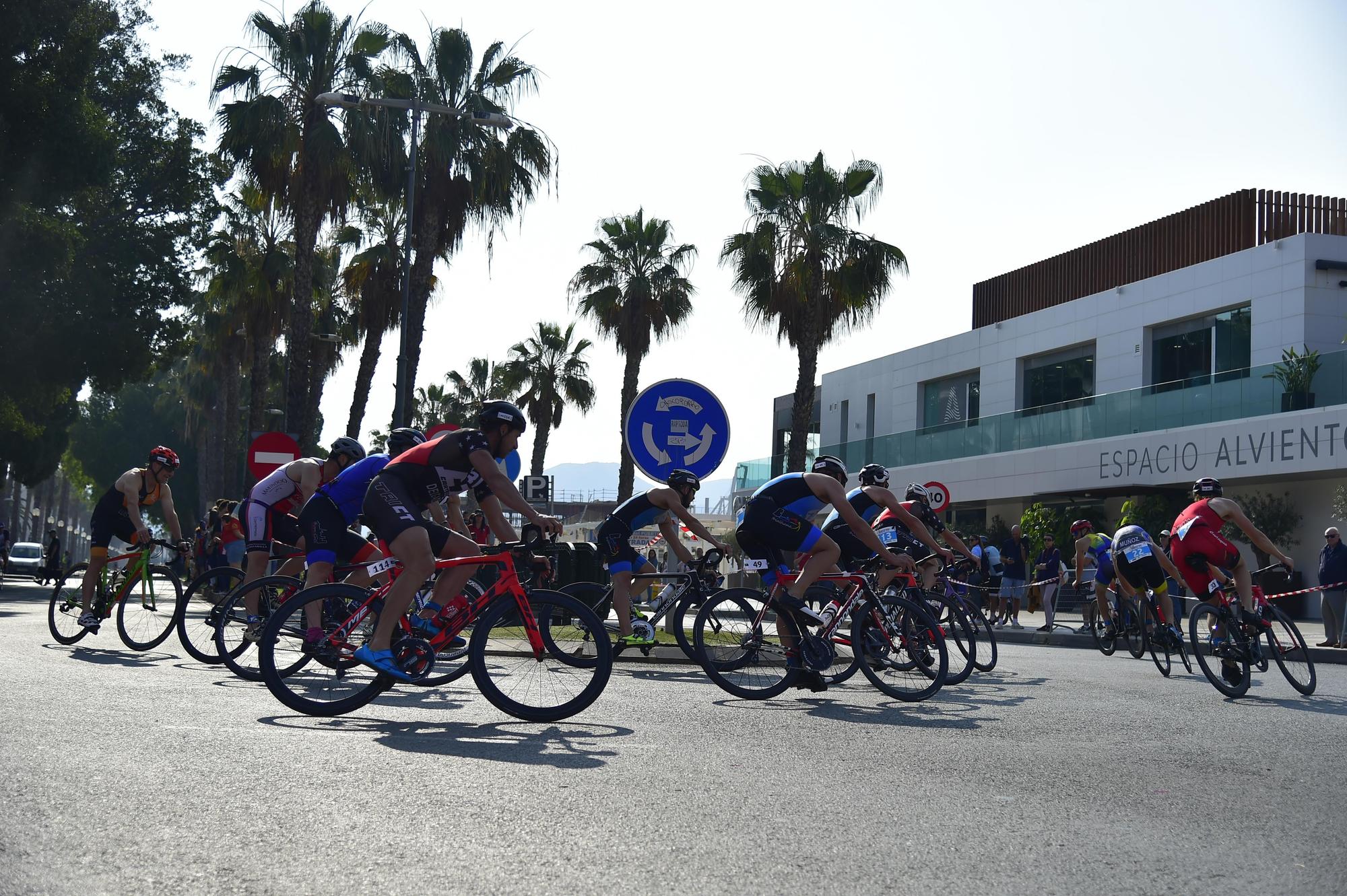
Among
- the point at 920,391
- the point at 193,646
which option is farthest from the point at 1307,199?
the point at 193,646

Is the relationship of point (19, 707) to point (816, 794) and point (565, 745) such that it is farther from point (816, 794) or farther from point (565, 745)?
point (816, 794)

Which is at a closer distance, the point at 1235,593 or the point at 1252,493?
the point at 1235,593

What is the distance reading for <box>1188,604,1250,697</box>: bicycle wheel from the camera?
10141 mm

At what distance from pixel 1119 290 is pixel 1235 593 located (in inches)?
1083

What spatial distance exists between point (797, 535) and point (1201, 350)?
27356mm

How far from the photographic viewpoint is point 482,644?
732 cm

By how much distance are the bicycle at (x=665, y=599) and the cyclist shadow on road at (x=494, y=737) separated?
8.63 ft

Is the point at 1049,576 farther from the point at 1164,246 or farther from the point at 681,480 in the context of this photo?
the point at 1164,246

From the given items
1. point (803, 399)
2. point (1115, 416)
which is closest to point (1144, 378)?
point (1115, 416)

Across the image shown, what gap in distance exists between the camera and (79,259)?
32781 millimetres

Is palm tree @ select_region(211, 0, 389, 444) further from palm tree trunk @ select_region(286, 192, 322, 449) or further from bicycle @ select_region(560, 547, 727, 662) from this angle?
bicycle @ select_region(560, 547, 727, 662)

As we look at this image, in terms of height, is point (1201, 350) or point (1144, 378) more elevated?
point (1201, 350)

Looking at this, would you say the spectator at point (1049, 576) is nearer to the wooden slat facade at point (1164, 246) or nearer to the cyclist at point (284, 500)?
the cyclist at point (284, 500)

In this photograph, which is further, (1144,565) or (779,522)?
(1144,565)
